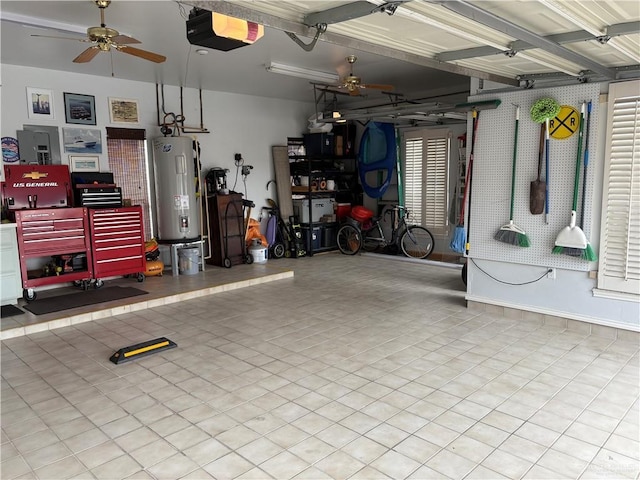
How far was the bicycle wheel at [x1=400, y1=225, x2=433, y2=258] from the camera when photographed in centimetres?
853

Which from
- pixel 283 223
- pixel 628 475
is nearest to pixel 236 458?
pixel 628 475

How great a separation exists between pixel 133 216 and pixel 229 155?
8.52 ft

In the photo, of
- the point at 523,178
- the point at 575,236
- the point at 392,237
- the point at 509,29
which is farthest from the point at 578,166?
the point at 392,237

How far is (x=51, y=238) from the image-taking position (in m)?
5.64

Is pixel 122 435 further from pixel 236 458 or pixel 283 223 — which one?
pixel 283 223

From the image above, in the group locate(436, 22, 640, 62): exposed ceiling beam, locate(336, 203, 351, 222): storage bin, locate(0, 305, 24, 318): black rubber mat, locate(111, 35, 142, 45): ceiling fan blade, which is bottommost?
locate(0, 305, 24, 318): black rubber mat

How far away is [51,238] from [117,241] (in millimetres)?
801

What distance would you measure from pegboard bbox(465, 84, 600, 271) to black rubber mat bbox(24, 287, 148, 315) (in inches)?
169

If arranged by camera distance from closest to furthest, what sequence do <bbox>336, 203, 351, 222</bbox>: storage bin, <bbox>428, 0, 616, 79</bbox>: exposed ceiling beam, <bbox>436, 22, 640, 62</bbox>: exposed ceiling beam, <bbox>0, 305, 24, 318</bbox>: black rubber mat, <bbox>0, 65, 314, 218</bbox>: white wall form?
1. <bbox>428, 0, 616, 79</bbox>: exposed ceiling beam
2. <bbox>436, 22, 640, 62</bbox>: exposed ceiling beam
3. <bbox>0, 305, 24, 318</bbox>: black rubber mat
4. <bbox>0, 65, 314, 218</bbox>: white wall
5. <bbox>336, 203, 351, 222</bbox>: storage bin

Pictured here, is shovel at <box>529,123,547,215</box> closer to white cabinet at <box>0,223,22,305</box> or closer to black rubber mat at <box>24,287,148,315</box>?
black rubber mat at <box>24,287,148,315</box>

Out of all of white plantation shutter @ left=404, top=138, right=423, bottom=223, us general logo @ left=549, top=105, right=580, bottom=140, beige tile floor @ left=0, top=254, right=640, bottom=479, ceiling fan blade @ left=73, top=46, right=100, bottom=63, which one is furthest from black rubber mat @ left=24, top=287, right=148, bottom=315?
white plantation shutter @ left=404, top=138, right=423, bottom=223

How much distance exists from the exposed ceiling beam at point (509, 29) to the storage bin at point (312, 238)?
602 cm

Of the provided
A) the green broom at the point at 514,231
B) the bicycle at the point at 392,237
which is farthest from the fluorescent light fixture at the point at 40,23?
the bicycle at the point at 392,237

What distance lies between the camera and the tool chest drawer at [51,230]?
5.43m
